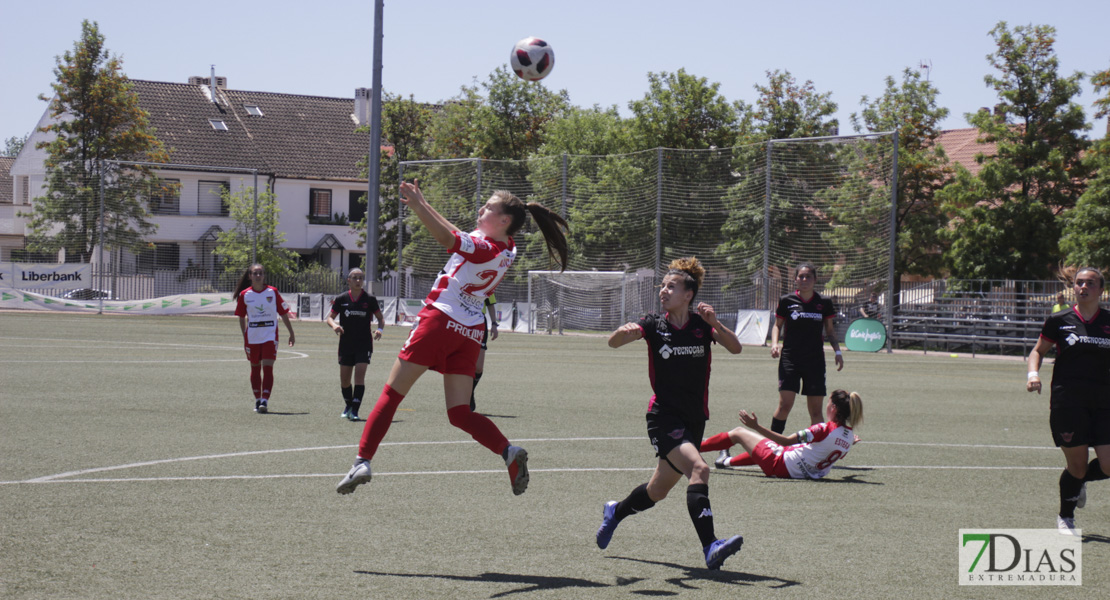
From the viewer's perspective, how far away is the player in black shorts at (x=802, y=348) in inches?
437

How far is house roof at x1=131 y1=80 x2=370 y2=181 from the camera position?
6231cm

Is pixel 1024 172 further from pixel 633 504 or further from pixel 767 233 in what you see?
pixel 633 504

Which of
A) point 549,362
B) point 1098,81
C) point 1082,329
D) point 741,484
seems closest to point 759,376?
point 549,362

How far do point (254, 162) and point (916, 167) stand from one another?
37403mm

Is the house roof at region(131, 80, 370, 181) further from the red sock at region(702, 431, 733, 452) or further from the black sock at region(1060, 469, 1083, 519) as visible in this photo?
the black sock at region(1060, 469, 1083, 519)

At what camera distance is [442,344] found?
663 centimetres

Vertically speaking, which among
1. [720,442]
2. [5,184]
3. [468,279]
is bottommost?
[720,442]

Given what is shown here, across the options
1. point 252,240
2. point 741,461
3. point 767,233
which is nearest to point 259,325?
point 741,461

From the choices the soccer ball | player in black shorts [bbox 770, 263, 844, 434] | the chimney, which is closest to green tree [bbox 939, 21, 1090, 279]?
the soccer ball

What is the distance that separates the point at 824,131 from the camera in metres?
48.4

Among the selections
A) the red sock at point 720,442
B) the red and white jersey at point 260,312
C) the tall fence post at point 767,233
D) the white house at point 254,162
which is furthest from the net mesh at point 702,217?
the red sock at point 720,442

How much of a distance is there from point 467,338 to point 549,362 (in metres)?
18.5

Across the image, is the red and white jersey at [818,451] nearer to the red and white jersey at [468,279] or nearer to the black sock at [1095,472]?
the black sock at [1095,472]

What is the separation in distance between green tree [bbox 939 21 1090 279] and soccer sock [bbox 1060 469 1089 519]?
1271 inches
